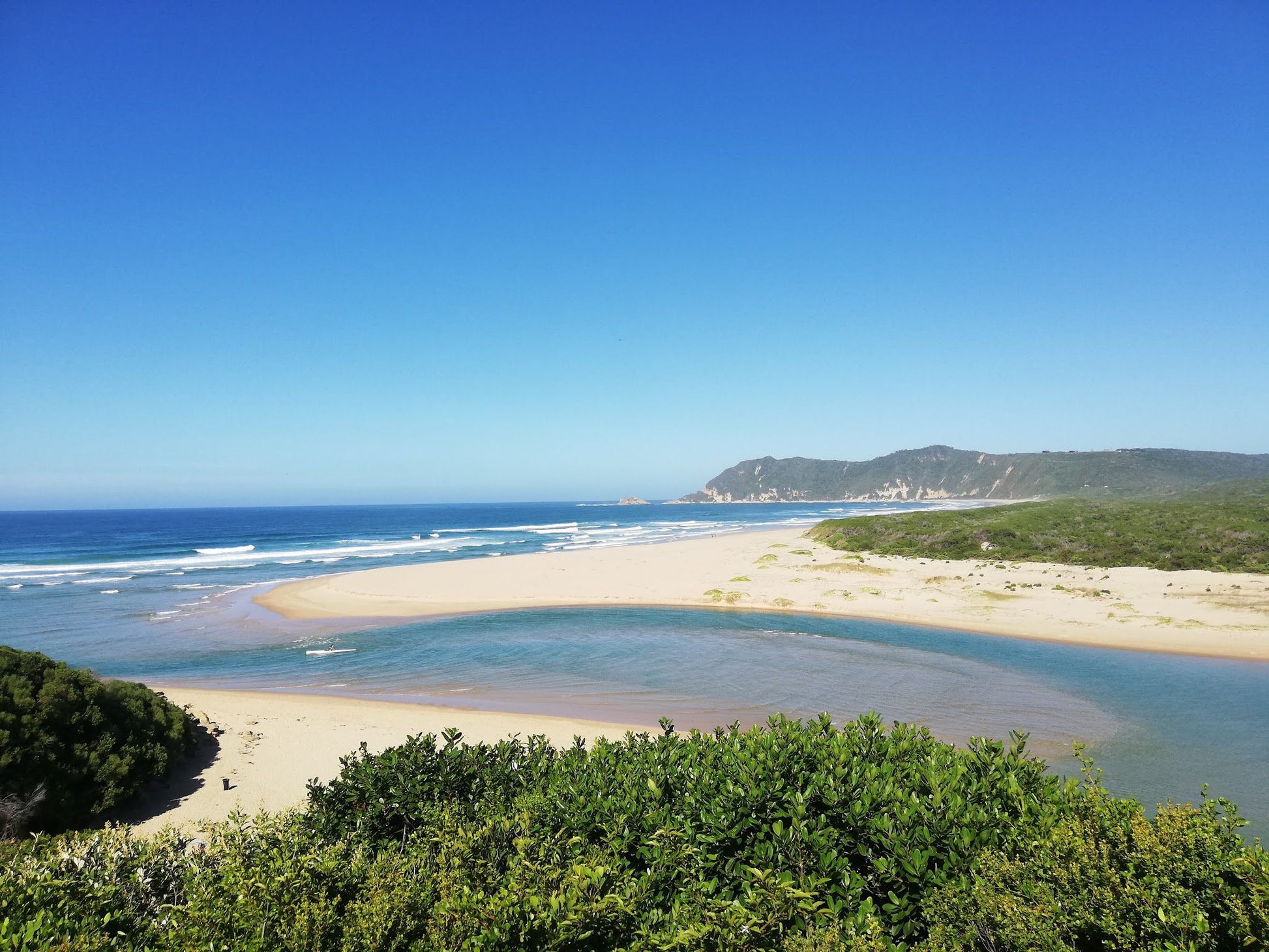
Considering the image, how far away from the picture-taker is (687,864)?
462 cm

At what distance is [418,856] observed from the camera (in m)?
4.57

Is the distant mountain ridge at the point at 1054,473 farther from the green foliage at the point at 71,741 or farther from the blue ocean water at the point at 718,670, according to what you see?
the green foliage at the point at 71,741

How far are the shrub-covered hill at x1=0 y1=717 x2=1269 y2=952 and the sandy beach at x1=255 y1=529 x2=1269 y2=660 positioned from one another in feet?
64.2

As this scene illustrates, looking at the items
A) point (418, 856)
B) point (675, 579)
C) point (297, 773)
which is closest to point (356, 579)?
point (675, 579)

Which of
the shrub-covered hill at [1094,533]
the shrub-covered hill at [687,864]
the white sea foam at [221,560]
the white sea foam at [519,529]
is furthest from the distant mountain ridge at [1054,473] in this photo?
the shrub-covered hill at [687,864]

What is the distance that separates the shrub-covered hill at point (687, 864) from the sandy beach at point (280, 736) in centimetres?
416

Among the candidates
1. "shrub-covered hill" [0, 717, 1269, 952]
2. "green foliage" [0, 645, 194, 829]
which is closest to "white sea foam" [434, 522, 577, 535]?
"green foliage" [0, 645, 194, 829]

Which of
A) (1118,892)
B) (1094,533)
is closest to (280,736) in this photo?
(1118,892)

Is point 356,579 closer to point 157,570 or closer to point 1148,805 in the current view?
point 157,570

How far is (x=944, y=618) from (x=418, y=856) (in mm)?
23785

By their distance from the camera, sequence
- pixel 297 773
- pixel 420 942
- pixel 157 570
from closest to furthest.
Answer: pixel 420 942 → pixel 297 773 → pixel 157 570

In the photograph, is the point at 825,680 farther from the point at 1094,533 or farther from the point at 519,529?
the point at 519,529

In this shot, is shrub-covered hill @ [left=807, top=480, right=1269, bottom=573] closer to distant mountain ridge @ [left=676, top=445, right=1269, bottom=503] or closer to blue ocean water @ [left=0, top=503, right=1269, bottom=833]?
blue ocean water @ [left=0, top=503, right=1269, bottom=833]

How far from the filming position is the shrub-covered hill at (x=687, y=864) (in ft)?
11.3
